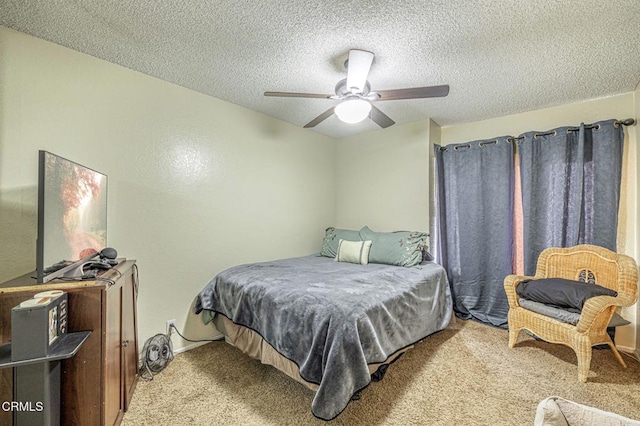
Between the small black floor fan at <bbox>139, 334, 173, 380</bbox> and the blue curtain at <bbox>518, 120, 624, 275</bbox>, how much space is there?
3636mm

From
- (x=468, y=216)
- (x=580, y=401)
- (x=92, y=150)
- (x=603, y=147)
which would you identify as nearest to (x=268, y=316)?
(x=92, y=150)

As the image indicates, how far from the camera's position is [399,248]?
2.99m

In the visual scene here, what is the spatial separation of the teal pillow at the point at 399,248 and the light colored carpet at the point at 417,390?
0.86 meters

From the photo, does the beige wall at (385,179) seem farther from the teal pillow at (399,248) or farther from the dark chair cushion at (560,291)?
the dark chair cushion at (560,291)

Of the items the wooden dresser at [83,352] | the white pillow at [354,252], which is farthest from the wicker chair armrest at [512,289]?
the wooden dresser at [83,352]

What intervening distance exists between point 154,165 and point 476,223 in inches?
137

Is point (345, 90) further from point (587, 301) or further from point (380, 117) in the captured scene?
point (587, 301)

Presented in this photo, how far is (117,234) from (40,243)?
3.37ft

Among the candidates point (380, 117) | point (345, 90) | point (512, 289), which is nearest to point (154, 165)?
point (345, 90)

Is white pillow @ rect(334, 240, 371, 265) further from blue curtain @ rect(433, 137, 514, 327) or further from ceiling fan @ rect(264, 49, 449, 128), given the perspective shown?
ceiling fan @ rect(264, 49, 449, 128)

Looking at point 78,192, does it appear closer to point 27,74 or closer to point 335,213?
point 27,74

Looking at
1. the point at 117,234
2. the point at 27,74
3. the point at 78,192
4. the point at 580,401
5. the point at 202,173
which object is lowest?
the point at 580,401

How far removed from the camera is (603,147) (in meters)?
2.61

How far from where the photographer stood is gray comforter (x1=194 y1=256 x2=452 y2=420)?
5.05 feet
